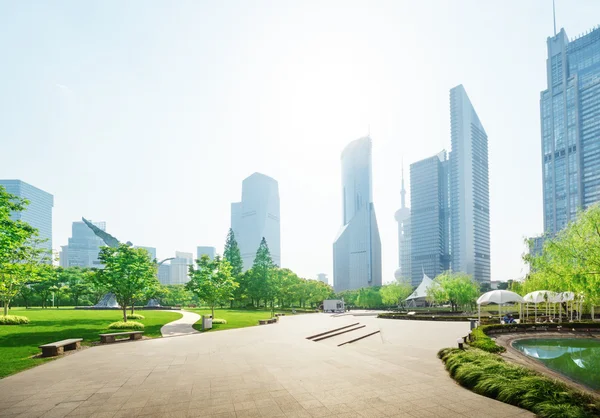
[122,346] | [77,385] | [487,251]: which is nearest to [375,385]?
[77,385]

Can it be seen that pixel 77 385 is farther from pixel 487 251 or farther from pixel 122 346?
Result: pixel 487 251

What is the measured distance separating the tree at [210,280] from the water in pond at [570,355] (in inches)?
893

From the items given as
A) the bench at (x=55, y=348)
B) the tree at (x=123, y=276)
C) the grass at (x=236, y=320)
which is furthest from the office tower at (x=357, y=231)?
the bench at (x=55, y=348)

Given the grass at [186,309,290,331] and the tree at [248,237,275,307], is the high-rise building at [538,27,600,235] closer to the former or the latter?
the tree at [248,237,275,307]

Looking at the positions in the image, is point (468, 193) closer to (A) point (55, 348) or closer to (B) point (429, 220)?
(B) point (429, 220)

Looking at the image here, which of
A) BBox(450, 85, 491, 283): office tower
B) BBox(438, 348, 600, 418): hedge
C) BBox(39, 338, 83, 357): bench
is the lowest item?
BBox(39, 338, 83, 357): bench

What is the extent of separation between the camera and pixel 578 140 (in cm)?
14062

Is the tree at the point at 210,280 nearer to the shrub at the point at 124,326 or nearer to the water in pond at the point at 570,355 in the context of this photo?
the shrub at the point at 124,326

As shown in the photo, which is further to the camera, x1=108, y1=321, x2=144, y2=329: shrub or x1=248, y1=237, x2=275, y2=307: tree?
x1=248, y1=237, x2=275, y2=307: tree

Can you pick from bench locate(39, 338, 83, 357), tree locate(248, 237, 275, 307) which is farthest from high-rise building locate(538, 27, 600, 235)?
bench locate(39, 338, 83, 357)

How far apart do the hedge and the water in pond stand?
4.70 m

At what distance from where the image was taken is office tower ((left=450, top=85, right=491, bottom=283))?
529 ft

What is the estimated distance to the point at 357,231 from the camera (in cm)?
17838

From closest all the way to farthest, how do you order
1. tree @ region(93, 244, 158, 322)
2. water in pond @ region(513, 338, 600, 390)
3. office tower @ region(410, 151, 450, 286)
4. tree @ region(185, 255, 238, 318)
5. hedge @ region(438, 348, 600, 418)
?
1. hedge @ region(438, 348, 600, 418)
2. water in pond @ region(513, 338, 600, 390)
3. tree @ region(93, 244, 158, 322)
4. tree @ region(185, 255, 238, 318)
5. office tower @ region(410, 151, 450, 286)
